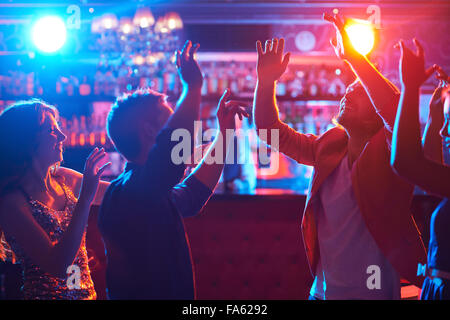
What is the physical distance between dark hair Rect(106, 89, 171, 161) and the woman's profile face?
356 millimetres

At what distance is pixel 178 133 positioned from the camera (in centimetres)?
125

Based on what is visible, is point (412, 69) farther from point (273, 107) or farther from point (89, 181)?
point (89, 181)

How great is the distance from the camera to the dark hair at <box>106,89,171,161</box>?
1.33 metres

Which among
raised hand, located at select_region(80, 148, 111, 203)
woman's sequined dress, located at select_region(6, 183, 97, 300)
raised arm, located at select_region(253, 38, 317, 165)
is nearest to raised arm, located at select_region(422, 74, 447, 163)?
raised arm, located at select_region(253, 38, 317, 165)

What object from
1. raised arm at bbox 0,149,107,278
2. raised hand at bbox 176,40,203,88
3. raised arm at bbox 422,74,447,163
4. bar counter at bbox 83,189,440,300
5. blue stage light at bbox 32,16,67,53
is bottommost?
bar counter at bbox 83,189,440,300

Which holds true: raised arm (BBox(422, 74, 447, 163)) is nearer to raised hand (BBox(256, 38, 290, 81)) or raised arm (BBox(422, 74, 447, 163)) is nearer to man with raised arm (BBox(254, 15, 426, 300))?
man with raised arm (BBox(254, 15, 426, 300))

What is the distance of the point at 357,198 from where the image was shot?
58.0 inches

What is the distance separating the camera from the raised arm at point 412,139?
3.94ft

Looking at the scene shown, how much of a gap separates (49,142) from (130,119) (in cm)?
44

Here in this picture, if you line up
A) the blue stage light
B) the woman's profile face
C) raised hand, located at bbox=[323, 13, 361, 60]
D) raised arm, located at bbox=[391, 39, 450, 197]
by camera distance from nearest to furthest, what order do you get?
raised arm, located at bbox=[391, 39, 450, 197] → raised hand, located at bbox=[323, 13, 361, 60] → the woman's profile face → the blue stage light

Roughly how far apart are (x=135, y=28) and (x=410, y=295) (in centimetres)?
381
